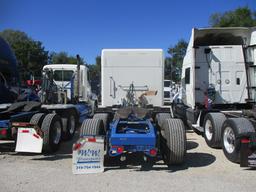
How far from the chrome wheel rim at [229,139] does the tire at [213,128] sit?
0.92 meters

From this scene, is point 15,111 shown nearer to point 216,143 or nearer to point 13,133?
point 13,133

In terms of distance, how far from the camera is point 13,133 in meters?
6.49

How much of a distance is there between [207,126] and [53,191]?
16.9 ft

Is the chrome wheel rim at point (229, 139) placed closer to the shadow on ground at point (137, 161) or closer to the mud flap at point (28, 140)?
the shadow on ground at point (137, 161)

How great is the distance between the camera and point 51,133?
696 centimetres

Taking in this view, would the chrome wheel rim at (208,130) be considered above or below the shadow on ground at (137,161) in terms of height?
above

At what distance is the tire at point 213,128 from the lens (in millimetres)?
7602

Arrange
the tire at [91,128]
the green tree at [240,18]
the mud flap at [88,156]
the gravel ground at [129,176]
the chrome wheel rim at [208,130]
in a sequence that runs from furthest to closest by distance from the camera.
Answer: the green tree at [240,18], the chrome wheel rim at [208,130], the tire at [91,128], the mud flap at [88,156], the gravel ground at [129,176]

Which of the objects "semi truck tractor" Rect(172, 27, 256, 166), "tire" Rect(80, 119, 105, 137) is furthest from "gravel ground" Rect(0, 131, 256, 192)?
"semi truck tractor" Rect(172, 27, 256, 166)

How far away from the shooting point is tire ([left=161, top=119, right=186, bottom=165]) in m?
5.71

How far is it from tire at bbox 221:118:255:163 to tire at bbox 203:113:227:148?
89 centimetres

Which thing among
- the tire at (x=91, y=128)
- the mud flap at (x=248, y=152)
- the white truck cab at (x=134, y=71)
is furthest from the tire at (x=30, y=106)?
→ the mud flap at (x=248, y=152)

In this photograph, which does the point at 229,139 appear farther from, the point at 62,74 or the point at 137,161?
the point at 62,74

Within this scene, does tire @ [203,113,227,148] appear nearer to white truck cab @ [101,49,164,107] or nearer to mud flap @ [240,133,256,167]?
white truck cab @ [101,49,164,107]
